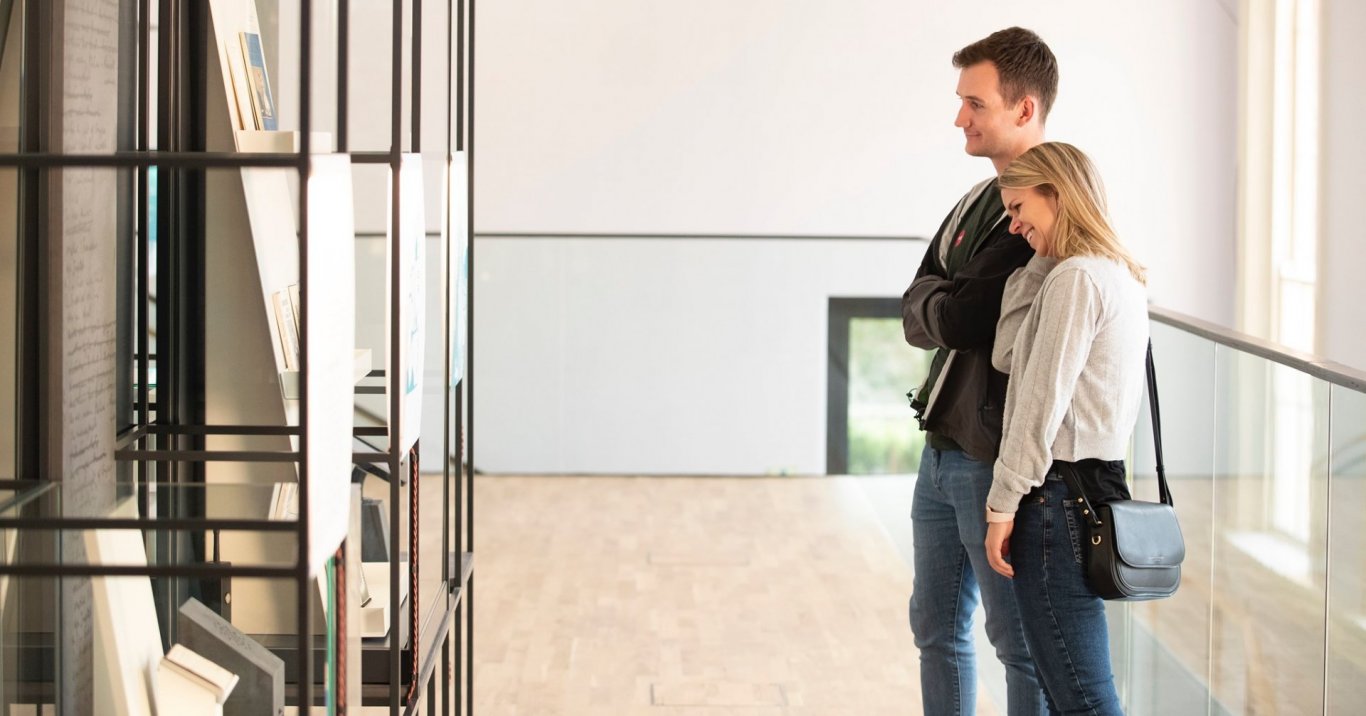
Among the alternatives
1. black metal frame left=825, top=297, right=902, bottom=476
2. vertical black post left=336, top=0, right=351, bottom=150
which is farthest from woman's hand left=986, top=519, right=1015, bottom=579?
black metal frame left=825, top=297, right=902, bottom=476

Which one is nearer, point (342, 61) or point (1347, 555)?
point (342, 61)

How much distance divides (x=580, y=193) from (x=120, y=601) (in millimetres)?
4813

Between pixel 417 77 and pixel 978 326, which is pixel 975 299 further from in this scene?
pixel 417 77

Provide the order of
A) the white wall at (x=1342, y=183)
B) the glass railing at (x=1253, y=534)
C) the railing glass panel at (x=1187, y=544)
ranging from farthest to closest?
the white wall at (x=1342, y=183) → the railing glass panel at (x=1187, y=544) → the glass railing at (x=1253, y=534)

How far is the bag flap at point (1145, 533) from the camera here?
1.80 metres

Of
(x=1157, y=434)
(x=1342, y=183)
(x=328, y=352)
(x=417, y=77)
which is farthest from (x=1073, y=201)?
(x=1342, y=183)

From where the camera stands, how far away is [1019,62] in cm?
205

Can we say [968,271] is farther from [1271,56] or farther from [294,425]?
[1271,56]

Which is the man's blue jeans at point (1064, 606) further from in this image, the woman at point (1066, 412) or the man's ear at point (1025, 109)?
the man's ear at point (1025, 109)

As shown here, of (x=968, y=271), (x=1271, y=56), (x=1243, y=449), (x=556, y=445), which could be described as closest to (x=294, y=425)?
(x=968, y=271)

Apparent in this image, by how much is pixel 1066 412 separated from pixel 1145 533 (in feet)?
0.62

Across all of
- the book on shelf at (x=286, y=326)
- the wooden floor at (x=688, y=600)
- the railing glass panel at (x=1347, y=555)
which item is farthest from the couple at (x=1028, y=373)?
the wooden floor at (x=688, y=600)

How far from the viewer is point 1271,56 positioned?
6.03 metres

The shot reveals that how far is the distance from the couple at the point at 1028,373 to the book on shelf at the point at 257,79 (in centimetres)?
101
